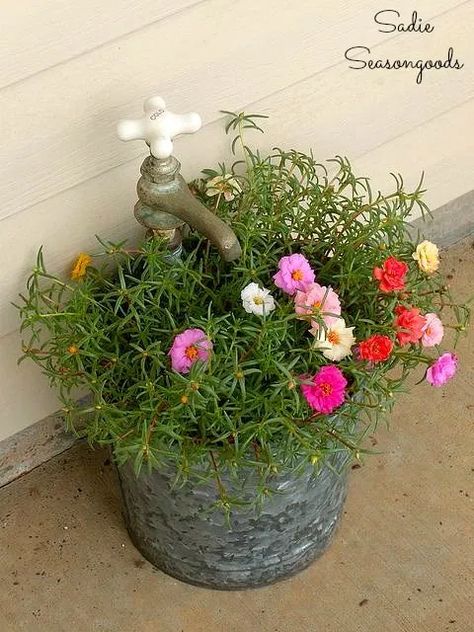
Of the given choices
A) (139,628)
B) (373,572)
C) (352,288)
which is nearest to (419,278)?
(352,288)

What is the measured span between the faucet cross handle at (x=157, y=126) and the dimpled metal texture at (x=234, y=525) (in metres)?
0.45

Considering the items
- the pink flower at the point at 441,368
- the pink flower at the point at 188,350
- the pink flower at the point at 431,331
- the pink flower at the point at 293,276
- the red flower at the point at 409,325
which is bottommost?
the pink flower at the point at 441,368

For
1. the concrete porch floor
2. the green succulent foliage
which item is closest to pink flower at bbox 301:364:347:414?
the green succulent foliage

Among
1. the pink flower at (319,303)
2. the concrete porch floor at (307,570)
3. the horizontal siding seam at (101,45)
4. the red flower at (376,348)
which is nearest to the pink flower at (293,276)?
the pink flower at (319,303)

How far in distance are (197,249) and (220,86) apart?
25 cm

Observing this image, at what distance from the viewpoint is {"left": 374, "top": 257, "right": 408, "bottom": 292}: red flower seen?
1.19 m

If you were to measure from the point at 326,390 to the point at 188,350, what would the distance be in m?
0.18

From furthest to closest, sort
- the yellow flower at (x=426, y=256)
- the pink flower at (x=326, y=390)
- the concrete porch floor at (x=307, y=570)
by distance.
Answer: the concrete porch floor at (x=307, y=570)
the yellow flower at (x=426, y=256)
the pink flower at (x=326, y=390)

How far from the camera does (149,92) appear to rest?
49.3 inches

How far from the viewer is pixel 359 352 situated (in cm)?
120

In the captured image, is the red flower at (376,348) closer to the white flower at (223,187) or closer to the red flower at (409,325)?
the red flower at (409,325)

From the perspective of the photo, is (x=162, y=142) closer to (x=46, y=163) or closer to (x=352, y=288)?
(x=46, y=163)

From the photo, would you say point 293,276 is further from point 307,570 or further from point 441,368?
point 307,570

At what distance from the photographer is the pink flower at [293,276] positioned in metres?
1.22
